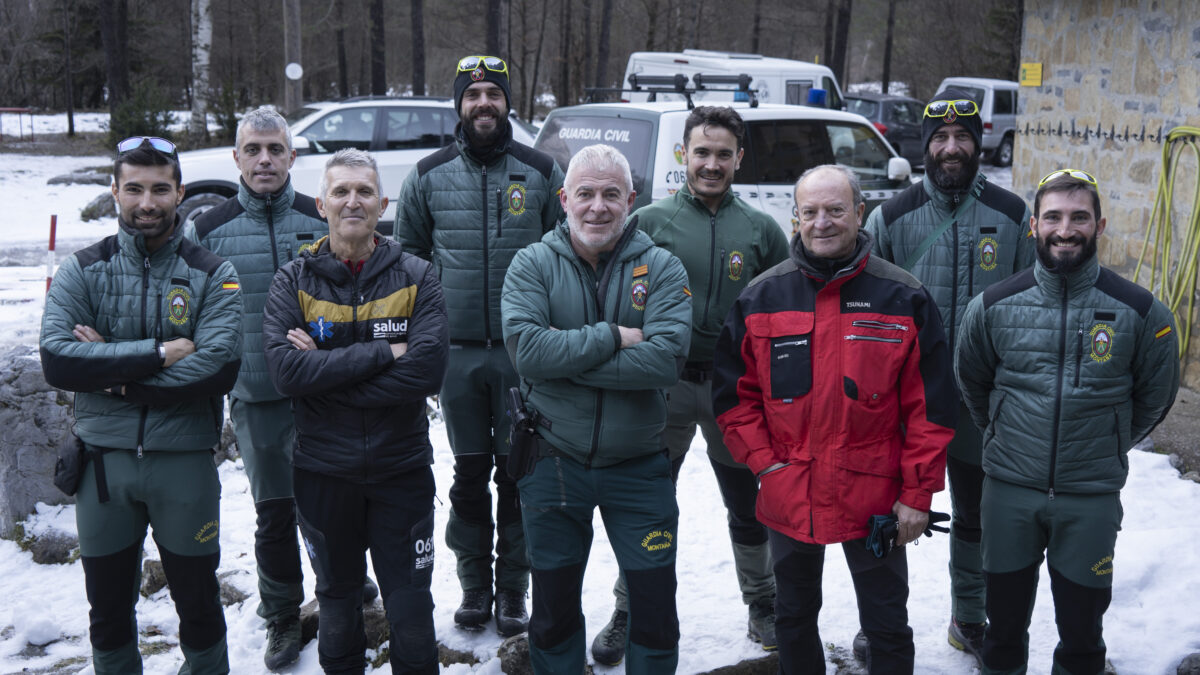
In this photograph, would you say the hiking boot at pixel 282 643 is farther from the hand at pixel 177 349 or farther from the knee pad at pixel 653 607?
the knee pad at pixel 653 607

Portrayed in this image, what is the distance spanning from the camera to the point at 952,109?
3902mm

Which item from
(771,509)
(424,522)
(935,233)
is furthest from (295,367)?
(935,233)

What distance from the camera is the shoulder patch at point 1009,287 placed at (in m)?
3.38

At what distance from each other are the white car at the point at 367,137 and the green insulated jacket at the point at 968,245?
26.0ft

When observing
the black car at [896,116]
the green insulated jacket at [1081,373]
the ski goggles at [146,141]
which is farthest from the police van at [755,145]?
the black car at [896,116]

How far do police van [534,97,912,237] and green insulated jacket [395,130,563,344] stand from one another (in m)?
3.39

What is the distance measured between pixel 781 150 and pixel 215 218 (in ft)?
18.0

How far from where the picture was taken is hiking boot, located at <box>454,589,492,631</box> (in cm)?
419

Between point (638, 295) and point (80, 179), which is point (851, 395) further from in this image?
point (80, 179)

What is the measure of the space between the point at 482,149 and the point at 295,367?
130cm

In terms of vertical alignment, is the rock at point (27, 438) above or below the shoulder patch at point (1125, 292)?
below

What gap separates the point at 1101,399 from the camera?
3258 millimetres

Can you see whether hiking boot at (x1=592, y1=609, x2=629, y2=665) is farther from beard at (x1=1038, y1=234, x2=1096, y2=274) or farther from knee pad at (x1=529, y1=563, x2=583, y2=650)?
beard at (x1=1038, y1=234, x2=1096, y2=274)

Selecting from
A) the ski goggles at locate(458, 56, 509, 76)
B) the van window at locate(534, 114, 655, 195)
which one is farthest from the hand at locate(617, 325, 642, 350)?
the van window at locate(534, 114, 655, 195)
